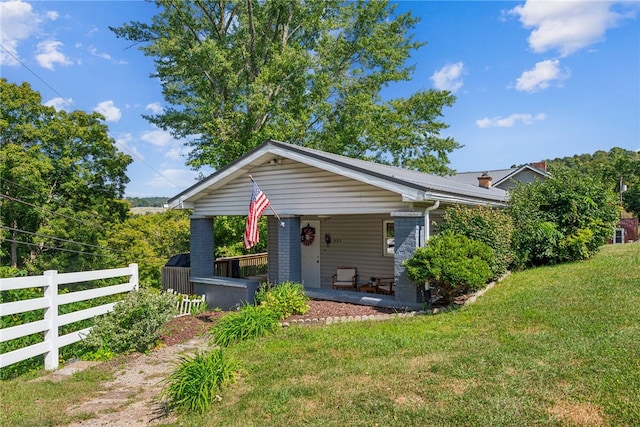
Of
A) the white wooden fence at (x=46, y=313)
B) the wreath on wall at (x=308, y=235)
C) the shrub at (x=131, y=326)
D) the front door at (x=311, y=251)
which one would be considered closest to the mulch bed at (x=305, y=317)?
the shrub at (x=131, y=326)

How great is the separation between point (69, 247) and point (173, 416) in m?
25.9

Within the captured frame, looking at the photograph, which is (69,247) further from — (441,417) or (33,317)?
(441,417)

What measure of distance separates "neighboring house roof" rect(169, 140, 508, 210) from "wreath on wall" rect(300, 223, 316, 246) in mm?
3163

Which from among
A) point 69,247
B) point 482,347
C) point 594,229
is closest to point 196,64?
point 69,247

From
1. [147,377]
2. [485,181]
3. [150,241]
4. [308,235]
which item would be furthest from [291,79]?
[147,377]

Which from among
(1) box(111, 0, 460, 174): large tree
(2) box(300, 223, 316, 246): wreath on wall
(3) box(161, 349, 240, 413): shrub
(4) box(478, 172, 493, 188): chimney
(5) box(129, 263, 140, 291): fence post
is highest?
(1) box(111, 0, 460, 174): large tree

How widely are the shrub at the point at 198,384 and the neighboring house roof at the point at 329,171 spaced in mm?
5299

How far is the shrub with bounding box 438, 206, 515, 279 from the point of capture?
9.67 m

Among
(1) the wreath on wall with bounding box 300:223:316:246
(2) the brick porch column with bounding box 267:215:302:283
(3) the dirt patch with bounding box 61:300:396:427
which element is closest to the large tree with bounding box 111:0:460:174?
(1) the wreath on wall with bounding box 300:223:316:246

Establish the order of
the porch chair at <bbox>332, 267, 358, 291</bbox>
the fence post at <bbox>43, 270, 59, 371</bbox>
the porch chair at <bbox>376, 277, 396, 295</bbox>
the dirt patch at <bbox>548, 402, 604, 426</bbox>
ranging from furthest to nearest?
the porch chair at <bbox>332, 267, 358, 291</bbox>
the porch chair at <bbox>376, 277, 396, 295</bbox>
the fence post at <bbox>43, 270, 59, 371</bbox>
the dirt patch at <bbox>548, 402, 604, 426</bbox>

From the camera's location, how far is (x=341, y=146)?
23.2 meters

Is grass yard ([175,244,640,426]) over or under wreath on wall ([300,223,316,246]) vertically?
under

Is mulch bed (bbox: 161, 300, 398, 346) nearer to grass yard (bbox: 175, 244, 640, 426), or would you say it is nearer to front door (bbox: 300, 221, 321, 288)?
grass yard (bbox: 175, 244, 640, 426)

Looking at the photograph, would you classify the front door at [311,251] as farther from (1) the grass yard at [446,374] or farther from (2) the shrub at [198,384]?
(2) the shrub at [198,384]
